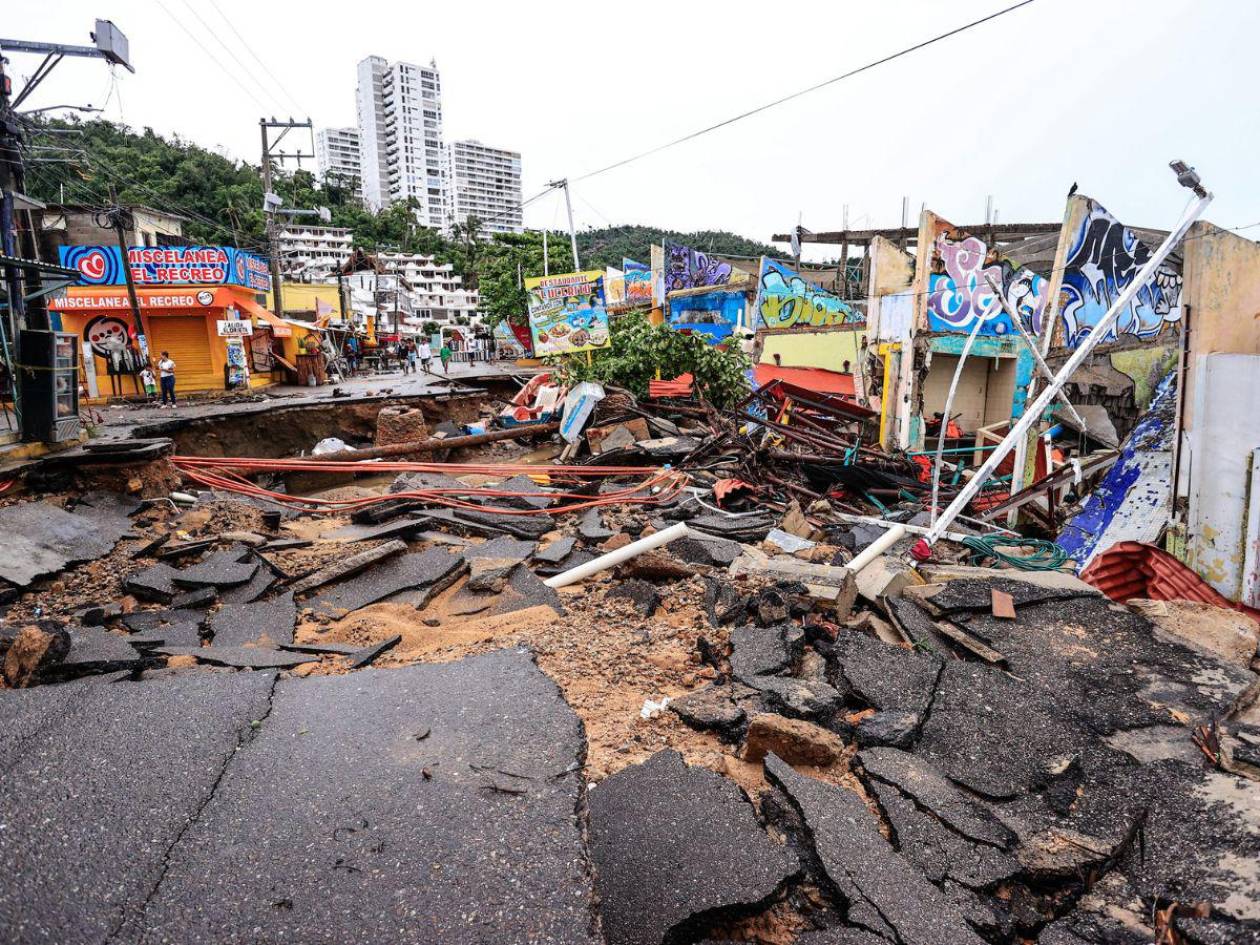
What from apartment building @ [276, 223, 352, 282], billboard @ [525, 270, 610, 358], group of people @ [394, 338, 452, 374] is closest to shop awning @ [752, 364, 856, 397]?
billboard @ [525, 270, 610, 358]

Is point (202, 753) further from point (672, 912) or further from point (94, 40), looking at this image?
point (94, 40)

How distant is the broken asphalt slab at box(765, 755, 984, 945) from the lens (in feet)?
7.27

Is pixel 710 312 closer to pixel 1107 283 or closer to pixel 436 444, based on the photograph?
pixel 436 444

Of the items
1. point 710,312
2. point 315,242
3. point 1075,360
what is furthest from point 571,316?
point 315,242

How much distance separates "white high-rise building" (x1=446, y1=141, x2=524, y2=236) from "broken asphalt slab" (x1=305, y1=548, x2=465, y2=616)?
152 meters

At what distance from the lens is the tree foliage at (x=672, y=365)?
13.9 metres

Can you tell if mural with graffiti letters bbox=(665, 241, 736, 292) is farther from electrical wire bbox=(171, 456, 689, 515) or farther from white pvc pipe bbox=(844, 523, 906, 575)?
white pvc pipe bbox=(844, 523, 906, 575)

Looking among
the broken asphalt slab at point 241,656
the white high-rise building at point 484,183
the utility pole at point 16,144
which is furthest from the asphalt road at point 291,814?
the white high-rise building at point 484,183

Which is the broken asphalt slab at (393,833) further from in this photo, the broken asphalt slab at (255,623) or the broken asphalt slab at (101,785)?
the broken asphalt slab at (255,623)

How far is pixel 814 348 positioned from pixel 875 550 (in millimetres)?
11277

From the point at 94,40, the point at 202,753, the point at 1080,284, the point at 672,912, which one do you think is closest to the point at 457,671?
the point at 202,753

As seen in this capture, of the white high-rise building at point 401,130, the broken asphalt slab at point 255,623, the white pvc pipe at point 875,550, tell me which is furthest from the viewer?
the white high-rise building at point 401,130

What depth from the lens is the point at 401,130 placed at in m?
135

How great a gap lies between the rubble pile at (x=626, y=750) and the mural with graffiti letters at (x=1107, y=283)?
4.59m
